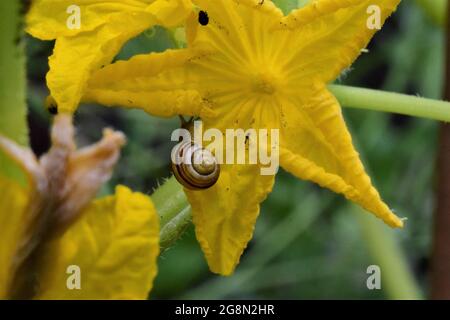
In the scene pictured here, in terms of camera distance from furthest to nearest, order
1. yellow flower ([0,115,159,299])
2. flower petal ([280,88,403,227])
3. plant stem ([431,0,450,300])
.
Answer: plant stem ([431,0,450,300])
flower petal ([280,88,403,227])
yellow flower ([0,115,159,299])

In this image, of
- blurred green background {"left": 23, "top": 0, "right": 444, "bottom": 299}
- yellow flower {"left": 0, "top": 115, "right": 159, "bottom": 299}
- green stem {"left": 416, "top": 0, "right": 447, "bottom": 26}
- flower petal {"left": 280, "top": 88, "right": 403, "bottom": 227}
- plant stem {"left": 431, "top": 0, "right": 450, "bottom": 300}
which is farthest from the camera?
blurred green background {"left": 23, "top": 0, "right": 444, "bottom": 299}

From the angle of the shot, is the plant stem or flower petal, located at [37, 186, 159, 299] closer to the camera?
flower petal, located at [37, 186, 159, 299]

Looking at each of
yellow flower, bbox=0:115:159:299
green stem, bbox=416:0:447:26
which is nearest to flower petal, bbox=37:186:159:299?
yellow flower, bbox=0:115:159:299

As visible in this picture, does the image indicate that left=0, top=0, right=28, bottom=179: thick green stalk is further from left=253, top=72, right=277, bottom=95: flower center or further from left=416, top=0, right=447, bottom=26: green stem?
left=416, top=0, right=447, bottom=26: green stem

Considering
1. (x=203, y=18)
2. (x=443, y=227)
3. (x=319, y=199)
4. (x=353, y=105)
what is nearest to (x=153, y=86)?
(x=203, y=18)

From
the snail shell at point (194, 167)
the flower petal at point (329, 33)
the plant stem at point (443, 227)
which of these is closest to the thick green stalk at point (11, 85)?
the snail shell at point (194, 167)

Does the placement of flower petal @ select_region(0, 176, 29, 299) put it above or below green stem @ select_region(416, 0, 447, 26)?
below
